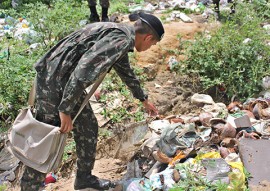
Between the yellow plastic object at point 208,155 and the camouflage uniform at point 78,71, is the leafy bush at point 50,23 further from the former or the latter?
the yellow plastic object at point 208,155

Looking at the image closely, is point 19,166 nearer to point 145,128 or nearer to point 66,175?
point 66,175

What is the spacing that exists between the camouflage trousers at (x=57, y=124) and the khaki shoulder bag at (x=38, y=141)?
0.08 m

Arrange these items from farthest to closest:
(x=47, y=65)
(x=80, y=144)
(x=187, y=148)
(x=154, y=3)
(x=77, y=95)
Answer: (x=154, y=3) → (x=187, y=148) → (x=80, y=144) → (x=47, y=65) → (x=77, y=95)

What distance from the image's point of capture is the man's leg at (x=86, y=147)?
8.95 ft

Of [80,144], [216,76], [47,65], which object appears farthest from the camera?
[216,76]

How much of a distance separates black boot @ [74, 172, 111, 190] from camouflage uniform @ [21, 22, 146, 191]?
278 mm

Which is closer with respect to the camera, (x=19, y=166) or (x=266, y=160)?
(x=266, y=160)

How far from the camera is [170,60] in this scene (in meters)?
4.90

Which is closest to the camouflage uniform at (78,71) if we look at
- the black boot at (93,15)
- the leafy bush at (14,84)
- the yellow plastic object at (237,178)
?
the yellow plastic object at (237,178)

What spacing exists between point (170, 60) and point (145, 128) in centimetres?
139

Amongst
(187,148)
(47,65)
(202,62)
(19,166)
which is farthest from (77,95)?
(202,62)

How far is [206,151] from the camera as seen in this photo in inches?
125

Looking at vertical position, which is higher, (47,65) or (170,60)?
(47,65)

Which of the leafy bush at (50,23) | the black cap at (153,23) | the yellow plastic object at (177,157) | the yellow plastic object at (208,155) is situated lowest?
the yellow plastic object at (177,157)
